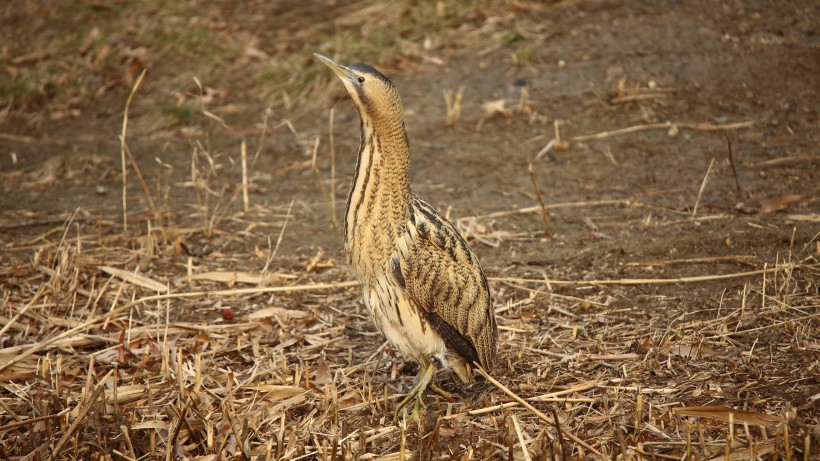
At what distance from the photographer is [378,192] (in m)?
4.23

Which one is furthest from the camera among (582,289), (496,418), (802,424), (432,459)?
(582,289)

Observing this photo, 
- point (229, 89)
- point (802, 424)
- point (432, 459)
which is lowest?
point (229, 89)

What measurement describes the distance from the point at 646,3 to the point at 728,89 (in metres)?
1.82

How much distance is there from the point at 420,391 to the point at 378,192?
1.00m

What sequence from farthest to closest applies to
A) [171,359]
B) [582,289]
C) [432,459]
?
[582,289], [171,359], [432,459]

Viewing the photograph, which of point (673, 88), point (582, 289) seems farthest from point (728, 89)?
point (582, 289)

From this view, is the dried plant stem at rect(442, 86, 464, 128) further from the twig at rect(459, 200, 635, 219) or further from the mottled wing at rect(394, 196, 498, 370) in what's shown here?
the mottled wing at rect(394, 196, 498, 370)

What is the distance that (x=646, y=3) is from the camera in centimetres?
970

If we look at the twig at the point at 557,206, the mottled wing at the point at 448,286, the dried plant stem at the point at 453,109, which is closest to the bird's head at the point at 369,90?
the mottled wing at the point at 448,286

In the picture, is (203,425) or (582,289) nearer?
(203,425)

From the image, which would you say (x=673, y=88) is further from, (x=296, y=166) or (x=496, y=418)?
(x=496, y=418)

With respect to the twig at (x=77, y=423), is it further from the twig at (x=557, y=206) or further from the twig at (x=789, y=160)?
the twig at (x=789, y=160)

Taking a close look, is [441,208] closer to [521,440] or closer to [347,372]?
[347,372]

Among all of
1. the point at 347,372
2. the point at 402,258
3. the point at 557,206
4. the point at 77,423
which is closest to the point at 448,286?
the point at 402,258
